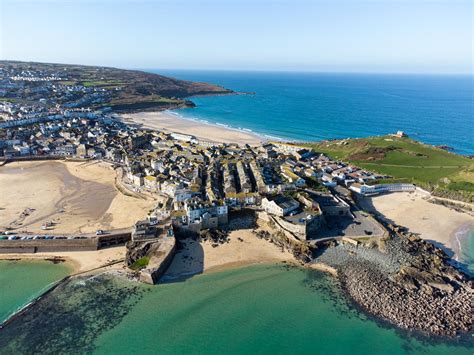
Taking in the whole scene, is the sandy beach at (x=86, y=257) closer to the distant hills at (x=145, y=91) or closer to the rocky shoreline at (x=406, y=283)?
the rocky shoreline at (x=406, y=283)

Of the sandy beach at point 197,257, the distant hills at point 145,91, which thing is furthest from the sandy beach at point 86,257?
the distant hills at point 145,91

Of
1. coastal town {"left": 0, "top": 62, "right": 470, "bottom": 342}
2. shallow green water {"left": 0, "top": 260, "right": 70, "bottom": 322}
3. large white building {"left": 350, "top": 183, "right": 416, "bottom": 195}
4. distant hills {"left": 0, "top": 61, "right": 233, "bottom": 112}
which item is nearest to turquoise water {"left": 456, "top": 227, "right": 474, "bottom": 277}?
coastal town {"left": 0, "top": 62, "right": 470, "bottom": 342}

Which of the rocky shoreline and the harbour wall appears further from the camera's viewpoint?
the harbour wall

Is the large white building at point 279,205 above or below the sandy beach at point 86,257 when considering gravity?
above

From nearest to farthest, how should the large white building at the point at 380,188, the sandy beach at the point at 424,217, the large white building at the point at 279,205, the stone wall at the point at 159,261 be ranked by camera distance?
the stone wall at the point at 159,261, the large white building at the point at 279,205, the sandy beach at the point at 424,217, the large white building at the point at 380,188

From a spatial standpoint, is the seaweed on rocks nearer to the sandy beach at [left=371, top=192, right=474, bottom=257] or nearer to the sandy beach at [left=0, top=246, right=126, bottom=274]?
the sandy beach at [left=0, top=246, right=126, bottom=274]

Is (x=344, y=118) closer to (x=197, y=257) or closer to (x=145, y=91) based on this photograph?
(x=145, y=91)

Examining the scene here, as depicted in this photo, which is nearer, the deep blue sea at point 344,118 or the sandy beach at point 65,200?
the sandy beach at point 65,200

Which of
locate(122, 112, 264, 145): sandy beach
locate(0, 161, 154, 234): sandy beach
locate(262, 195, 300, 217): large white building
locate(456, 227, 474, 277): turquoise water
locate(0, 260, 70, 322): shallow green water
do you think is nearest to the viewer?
locate(0, 260, 70, 322): shallow green water
